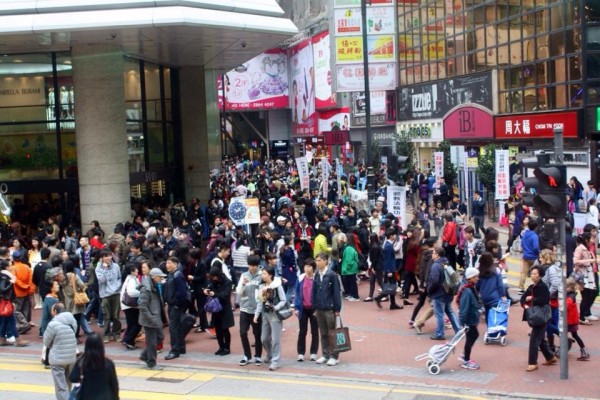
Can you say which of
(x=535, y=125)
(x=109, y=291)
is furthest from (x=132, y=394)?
(x=535, y=125)

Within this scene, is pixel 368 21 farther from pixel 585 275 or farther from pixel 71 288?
pixel 71 288

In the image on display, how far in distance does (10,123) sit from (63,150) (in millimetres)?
1792

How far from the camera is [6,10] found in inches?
821

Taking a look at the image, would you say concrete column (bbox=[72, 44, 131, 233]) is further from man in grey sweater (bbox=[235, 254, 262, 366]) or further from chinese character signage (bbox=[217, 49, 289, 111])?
chinese character signage (bbox=[217, 49, 289, 111])

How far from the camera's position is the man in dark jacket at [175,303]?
13445mm

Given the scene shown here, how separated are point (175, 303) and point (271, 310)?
1.76m

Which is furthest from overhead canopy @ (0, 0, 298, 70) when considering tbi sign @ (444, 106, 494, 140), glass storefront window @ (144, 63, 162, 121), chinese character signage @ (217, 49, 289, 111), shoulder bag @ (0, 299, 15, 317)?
chinese character signage @ (217, 49, 289, 111)

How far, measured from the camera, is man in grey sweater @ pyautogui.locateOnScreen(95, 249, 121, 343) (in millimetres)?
14602

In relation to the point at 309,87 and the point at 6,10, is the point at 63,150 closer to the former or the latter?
the point at 6,10

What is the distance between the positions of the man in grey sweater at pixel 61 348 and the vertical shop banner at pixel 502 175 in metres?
17.7

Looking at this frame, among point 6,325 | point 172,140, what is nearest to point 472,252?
point 6,325

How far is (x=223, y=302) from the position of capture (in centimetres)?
1336

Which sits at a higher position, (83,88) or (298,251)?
(83,88)

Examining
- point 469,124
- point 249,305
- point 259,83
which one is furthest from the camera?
point 259,83
